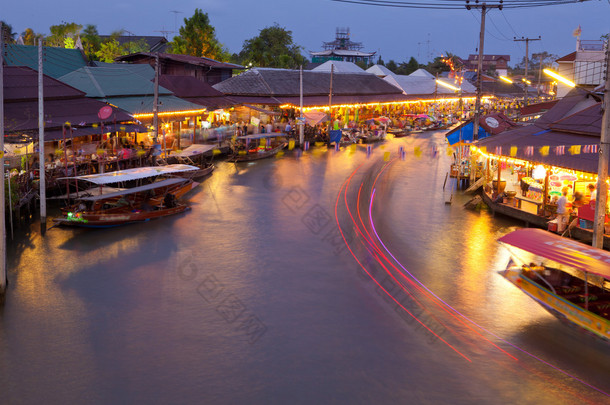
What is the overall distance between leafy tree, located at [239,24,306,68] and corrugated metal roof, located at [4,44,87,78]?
3873 centimetres

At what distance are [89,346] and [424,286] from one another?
974 centimetres

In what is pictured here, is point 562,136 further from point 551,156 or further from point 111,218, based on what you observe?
point 111,218

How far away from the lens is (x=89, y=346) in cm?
1330

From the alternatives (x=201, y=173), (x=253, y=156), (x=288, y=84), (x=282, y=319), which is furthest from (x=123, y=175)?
(x=288, y=84)

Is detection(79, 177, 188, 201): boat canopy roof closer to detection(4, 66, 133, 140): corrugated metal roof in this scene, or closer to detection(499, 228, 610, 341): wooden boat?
detection(4, 66, 133, 140): corrugated metal roof

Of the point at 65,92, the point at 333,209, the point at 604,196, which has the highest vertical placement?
the point at 65,92

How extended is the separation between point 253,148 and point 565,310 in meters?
33.1

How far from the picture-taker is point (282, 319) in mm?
14773

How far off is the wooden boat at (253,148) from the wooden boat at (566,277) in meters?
29.0

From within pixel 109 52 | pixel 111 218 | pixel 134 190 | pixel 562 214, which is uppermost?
pixel 109 52

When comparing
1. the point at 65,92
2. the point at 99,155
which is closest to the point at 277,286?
the point at 99,155

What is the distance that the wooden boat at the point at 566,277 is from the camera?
1366 centimetres

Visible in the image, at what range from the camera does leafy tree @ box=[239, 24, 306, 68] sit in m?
79.6

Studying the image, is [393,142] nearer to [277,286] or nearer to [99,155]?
[99,155]
